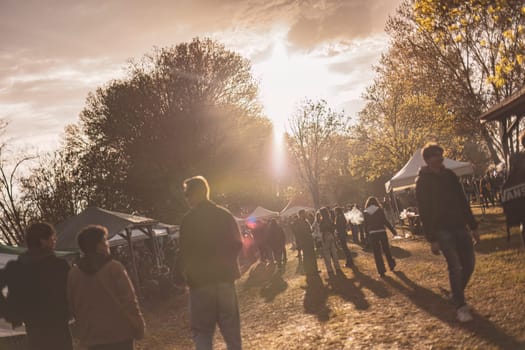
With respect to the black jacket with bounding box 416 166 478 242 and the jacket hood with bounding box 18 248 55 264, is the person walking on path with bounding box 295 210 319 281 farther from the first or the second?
the jacket hood with bounding box 18 248 55 264

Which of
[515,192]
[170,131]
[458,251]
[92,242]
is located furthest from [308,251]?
[170,131]

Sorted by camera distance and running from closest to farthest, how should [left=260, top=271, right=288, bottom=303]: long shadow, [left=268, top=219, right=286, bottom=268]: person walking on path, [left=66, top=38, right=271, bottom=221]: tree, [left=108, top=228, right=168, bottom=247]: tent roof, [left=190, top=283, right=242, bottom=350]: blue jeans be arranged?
[left=190, top=283, right=242, bottom=350]: blue jeans, [left=260, top=271, right=288, bottom=303]: long shadow, [left=268, top=219, right=286, bottom=268]: person walking on path, [left=108, top=228, right=168, bottom=247]: tent roof, [left=66, top=38, right=271, bottom=221]: tree

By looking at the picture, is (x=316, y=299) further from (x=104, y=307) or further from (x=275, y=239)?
(x=275, y=239)

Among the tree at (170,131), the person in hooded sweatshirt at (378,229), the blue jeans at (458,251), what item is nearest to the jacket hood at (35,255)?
the blue jeans at (458,251)

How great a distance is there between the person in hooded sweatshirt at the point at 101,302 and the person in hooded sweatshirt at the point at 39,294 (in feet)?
1.95

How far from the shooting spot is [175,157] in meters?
30.5

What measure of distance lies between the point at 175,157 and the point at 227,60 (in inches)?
294

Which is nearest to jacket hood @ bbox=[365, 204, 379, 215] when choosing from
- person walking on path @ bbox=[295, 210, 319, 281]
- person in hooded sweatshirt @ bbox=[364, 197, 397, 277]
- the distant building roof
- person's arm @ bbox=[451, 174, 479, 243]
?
person in hooded sweatshirt @ bbox=[364, 197, 397, 277]

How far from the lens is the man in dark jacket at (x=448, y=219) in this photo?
220 inches

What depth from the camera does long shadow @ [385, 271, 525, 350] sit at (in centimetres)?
492

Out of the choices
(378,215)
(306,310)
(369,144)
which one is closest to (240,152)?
(369,144)

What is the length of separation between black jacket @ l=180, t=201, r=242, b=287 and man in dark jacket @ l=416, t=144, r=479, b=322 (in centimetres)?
267

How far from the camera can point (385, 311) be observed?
7543 millimetres

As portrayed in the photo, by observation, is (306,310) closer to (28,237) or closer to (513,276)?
(513,276)
